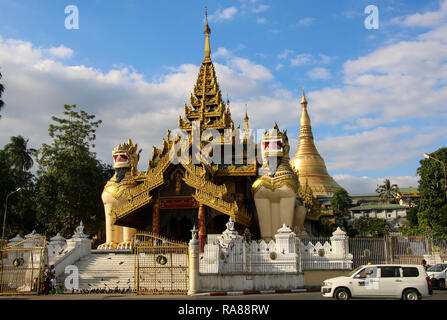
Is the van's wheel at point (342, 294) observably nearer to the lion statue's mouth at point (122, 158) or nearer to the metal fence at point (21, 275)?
the metal fence at point (21, 275)

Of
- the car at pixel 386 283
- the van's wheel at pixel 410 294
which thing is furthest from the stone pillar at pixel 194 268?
the van's wheel at pixel 410 294

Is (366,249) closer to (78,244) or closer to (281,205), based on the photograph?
(281,205)

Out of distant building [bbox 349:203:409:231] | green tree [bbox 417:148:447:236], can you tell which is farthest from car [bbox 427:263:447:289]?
distant building [bbox 349:203:409:231]

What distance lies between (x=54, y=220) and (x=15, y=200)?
4.03 m

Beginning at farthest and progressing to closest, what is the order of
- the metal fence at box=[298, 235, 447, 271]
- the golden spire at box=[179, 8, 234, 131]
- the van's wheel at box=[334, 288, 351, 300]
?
the golden spire at box=[179, 8, 234, 131], the metal fence at box=[298, 235, 447, 271], the van's wheel at box=[334, 288, 351, 300]

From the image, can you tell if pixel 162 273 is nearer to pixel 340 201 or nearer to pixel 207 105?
pixel 207 105

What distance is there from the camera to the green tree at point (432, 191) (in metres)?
40.4

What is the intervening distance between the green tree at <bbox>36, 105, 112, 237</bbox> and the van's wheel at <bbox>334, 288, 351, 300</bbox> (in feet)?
89.2

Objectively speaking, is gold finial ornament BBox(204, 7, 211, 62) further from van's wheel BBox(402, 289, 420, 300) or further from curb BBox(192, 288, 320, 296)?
van's wheel BBox(402, 289, 420, 300)

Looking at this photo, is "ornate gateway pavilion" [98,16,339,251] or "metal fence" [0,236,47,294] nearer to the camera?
"metal fence" [0,236,47,294]

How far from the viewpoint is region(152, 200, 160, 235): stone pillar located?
28.2m

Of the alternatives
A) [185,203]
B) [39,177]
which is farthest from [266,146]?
[39,177]

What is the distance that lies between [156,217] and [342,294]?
16.8 meters

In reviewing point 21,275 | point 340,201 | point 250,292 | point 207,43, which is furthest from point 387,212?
point 21,275
